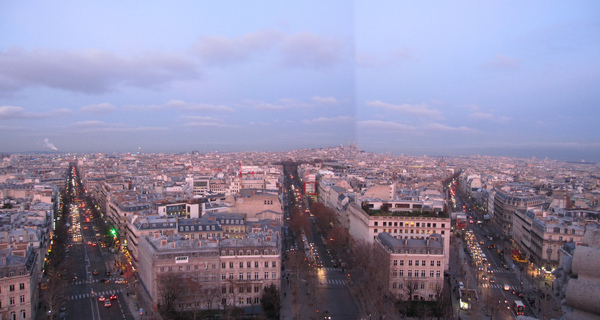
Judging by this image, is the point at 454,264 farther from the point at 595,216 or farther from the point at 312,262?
the point at 595,216

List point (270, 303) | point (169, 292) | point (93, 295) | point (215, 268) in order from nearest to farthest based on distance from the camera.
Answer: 1. point (169, 292)
2. point (270, 303)
3. point (215, 268)
4. point (93, 295)

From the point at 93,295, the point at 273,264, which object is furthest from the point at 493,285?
the point at 93,295

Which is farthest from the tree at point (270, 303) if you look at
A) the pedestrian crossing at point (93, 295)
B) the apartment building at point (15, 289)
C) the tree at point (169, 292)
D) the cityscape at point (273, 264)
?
the apartment building at point (15, 289)

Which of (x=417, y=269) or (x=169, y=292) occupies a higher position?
(x=169, y=292)

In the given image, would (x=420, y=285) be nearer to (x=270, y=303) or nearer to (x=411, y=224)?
(x=411, y=224)

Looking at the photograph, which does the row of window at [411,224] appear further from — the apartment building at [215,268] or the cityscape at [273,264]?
the apartment building at [215,268]

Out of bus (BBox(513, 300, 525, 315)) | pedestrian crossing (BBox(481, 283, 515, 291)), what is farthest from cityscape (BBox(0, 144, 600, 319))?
pedestrian crossing (BBox(481, 283, 515, 291))
